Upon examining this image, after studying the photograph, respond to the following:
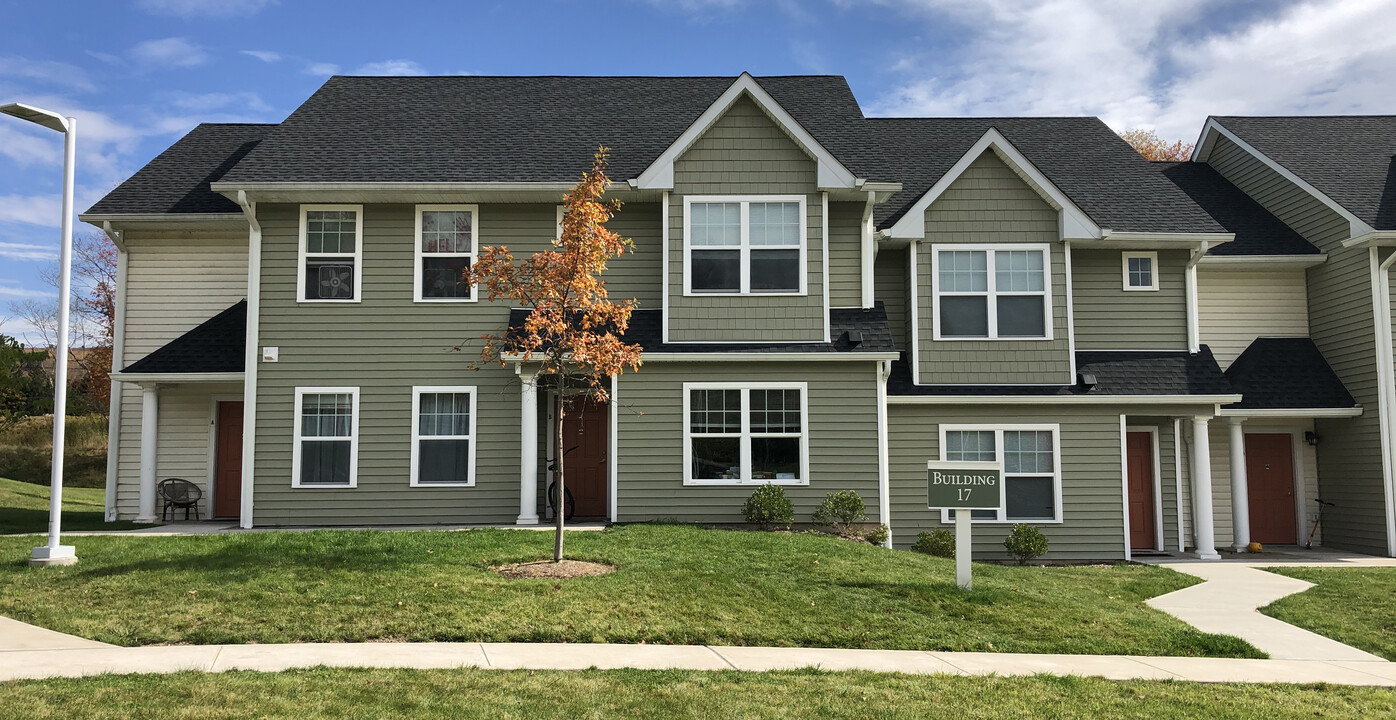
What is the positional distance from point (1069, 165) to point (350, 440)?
14.9 m

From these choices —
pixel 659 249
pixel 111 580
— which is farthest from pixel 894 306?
pixel 111 580

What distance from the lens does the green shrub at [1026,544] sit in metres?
16.0

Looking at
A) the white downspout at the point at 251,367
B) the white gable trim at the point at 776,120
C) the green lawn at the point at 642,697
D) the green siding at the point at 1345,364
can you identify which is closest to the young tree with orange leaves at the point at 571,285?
the green lawn at the point at 642,697

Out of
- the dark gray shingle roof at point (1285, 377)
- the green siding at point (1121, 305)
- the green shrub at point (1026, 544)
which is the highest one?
the green siding at point (1121, 305)

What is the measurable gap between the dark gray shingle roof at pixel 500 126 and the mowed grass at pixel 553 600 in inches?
268

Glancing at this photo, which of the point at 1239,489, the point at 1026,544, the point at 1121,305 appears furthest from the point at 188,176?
the point at 1239,489

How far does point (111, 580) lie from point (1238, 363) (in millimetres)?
19036

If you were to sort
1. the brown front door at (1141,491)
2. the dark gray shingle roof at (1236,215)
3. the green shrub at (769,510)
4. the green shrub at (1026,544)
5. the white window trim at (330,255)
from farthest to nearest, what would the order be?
1. the dark gray shingle roof at (1236,215)
2. the brown front door at (1141,491)
3. the white window trim at (330,255)
4. the green shrub at (1026,544)
5. the green shrub at (769,510)

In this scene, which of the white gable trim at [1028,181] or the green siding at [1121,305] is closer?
the white gable trim at [1028,181]

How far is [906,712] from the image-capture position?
6.78 m

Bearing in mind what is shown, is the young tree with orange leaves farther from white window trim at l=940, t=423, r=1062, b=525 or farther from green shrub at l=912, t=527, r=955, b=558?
white window trim at l=940, t=423, r=1062, b=525

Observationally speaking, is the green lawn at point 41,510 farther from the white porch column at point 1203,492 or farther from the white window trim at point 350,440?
the white porch column at point 1203,492

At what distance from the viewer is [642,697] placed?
6.97 m

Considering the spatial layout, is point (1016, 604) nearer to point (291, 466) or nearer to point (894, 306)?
point (894, 306)
